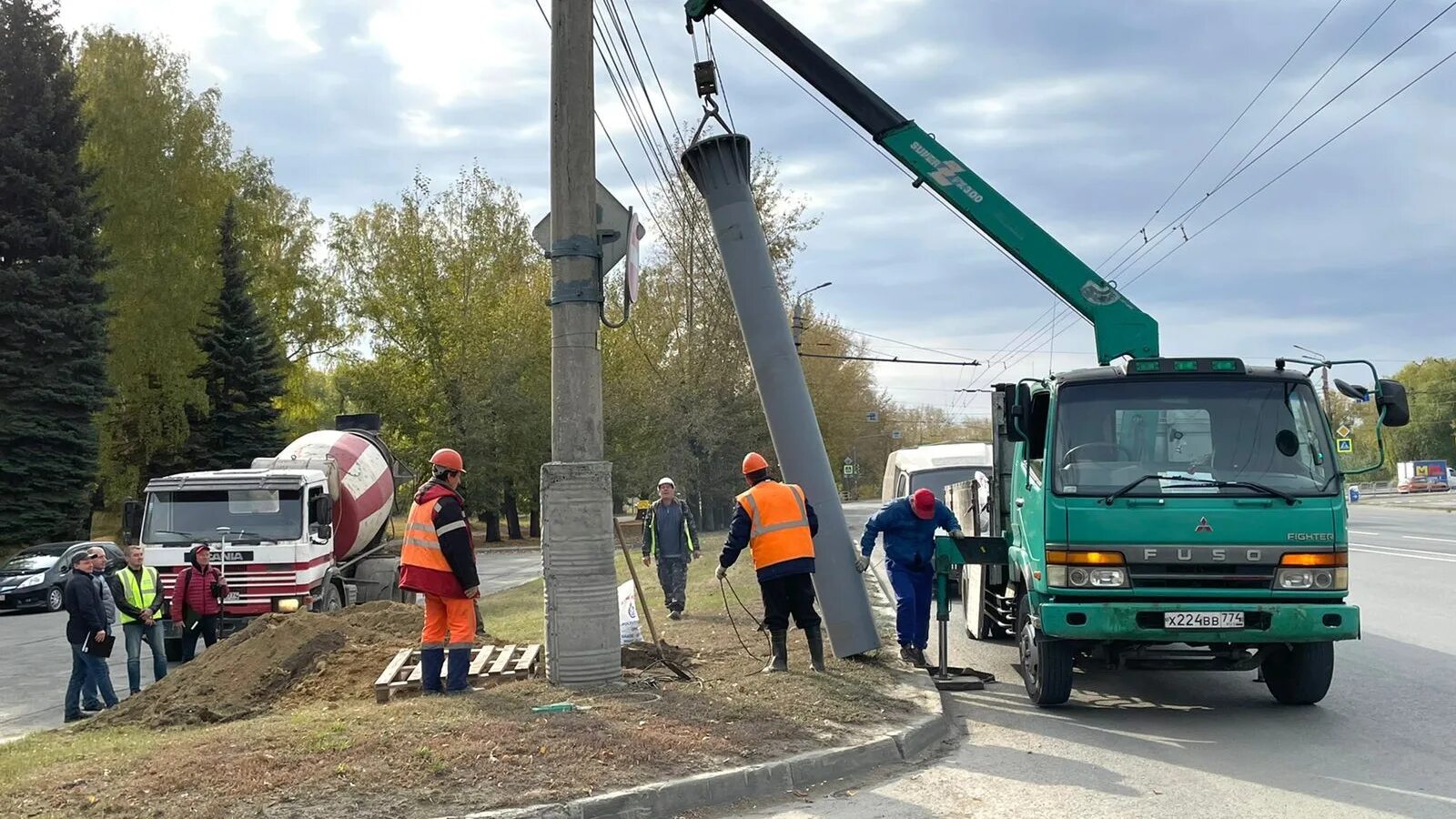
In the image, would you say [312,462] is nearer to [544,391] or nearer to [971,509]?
[971,509]

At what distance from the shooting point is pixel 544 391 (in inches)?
1759

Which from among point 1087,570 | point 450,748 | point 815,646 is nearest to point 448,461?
point 450,748

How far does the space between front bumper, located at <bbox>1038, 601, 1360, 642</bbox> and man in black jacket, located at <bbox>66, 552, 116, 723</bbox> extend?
9.06 m

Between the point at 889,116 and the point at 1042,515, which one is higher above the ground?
the point at 889,116

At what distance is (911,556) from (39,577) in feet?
Result: 69.3

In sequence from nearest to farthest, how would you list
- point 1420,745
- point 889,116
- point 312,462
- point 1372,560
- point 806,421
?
1. point 1420,745
2. point 806,421
3. point 889,116
4. point 312,462
5. point 1372,560

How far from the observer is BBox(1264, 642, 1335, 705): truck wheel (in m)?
8.34

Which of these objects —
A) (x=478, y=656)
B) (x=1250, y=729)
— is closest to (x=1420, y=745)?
(x=1250, y=729)

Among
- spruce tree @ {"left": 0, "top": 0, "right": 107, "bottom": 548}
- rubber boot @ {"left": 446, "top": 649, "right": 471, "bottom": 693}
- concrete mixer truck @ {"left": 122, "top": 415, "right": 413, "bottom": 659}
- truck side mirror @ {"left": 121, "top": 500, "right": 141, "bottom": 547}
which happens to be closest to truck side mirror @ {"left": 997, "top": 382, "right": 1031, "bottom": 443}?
rubber boot @ {"left": 446, "top": 649, "right": 471, "bottom": 693}

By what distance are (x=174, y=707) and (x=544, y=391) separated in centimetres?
3482

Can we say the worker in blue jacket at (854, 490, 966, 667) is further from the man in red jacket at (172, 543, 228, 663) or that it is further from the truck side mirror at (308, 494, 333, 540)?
the truck side mirror at (308, 494, 333, 540)

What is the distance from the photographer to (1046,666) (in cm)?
855

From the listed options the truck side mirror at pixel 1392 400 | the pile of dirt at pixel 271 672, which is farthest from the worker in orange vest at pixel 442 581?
the truck side mirror at pixel 1392 400

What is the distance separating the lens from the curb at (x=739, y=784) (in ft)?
18.9
